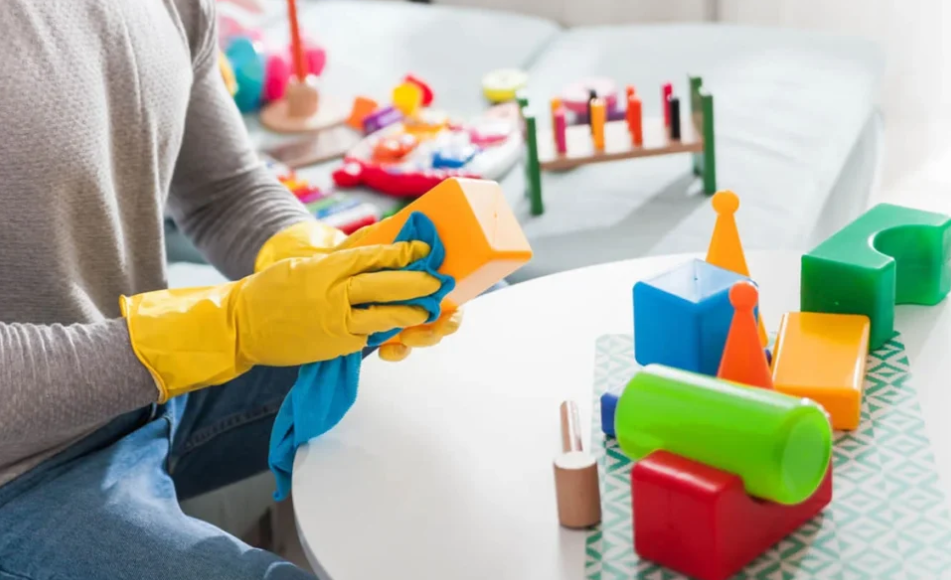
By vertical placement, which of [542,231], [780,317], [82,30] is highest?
[82,30]

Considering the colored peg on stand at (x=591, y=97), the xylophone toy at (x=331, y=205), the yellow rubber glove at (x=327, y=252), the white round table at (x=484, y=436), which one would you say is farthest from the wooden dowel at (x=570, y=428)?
the colored peg on stand at (x=591, y=97)

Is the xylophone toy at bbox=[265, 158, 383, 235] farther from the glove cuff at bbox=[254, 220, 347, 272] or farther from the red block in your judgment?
the red block

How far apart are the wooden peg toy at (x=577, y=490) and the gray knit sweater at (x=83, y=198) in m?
0.34

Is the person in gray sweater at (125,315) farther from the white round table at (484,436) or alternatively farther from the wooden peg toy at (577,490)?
the wooden peg toy at (577,490)

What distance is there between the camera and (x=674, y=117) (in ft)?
5.34

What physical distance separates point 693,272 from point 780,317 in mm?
132

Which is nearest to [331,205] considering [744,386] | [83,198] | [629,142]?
[629,142]

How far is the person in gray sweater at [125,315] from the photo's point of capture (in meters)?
0.85

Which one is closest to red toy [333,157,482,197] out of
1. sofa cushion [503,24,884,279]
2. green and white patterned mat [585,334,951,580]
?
sofa cushion [503,24,884,279]

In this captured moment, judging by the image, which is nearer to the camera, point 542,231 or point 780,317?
point 780,317

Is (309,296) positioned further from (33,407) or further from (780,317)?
(780,317)

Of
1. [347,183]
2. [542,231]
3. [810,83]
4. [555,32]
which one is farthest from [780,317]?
[555,32]

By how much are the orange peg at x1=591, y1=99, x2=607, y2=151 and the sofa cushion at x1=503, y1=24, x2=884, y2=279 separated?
82 millimetres

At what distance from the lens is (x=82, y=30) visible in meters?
0.98
